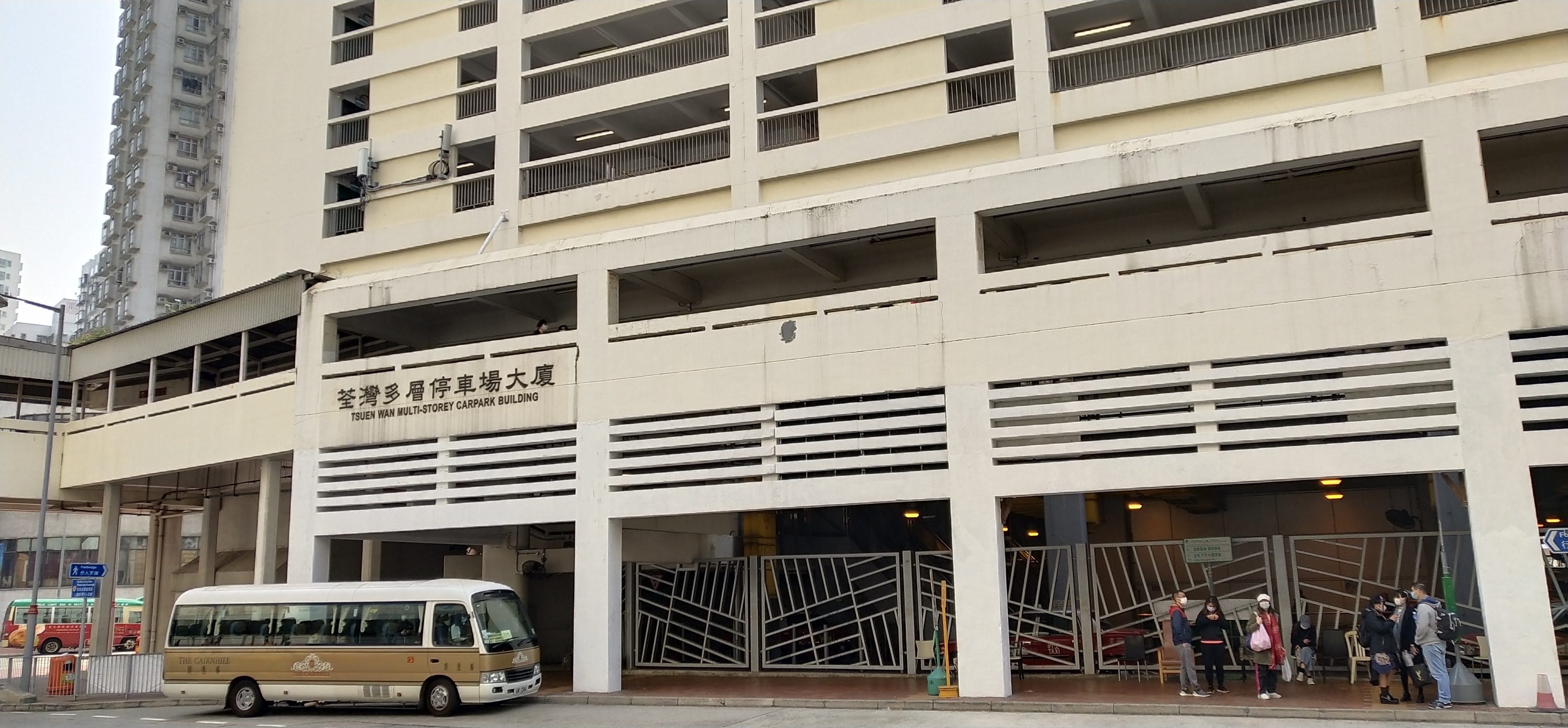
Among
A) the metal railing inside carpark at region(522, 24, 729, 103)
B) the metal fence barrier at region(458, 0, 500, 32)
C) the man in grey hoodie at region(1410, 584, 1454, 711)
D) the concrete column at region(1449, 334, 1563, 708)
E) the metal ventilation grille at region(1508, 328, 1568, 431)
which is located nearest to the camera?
the concrete column at region(1449, 334, 1563, 708)

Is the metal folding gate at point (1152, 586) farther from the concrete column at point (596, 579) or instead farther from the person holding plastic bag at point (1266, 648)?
the concrete column at point (596, 579)

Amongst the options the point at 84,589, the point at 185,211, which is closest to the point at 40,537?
the point at 84,589


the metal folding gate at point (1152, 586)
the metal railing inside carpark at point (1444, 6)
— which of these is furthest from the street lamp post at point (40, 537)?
the metal railing inside carpark at point (1444, 6)

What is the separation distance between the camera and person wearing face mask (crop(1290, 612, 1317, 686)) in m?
18.2

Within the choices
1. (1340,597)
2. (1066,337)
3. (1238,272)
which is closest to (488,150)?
(1066,337)

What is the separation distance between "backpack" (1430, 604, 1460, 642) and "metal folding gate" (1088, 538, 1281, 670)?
13.3 feet

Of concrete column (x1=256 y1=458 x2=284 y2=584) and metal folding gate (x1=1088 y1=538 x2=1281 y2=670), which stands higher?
concrete column (x1=256 y1=458 x2=284 y2=584)

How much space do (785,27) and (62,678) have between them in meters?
20.1

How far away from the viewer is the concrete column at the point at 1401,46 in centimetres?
1736

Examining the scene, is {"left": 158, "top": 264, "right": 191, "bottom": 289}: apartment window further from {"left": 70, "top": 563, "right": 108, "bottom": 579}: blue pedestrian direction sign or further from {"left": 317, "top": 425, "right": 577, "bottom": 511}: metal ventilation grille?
{"left": 317, "top": 425, "right": 577, "bottom": 511}: metal ventilation grille

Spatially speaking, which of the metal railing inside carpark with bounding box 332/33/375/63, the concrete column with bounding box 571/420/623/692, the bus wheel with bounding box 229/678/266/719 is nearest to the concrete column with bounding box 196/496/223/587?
the metal railing inside carpark with bounding box 332/33/375/63

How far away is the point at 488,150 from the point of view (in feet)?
87.5

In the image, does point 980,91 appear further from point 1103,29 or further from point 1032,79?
point 1103,29

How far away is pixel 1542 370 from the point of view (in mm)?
15070
